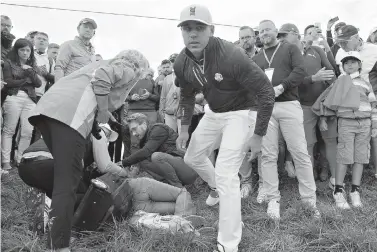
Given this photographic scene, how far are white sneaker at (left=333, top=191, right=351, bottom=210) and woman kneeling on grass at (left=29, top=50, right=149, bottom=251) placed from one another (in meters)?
2.92

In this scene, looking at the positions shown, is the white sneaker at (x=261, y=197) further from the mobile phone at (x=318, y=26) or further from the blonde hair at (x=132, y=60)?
the mobile phone at (x=318, y=26)

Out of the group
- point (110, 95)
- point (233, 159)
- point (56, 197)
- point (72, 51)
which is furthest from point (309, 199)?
point (72, 51)

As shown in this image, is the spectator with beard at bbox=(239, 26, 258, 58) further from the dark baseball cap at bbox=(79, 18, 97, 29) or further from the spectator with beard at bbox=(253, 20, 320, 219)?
the dark baseball cap at bbox=(79, 18, 97, 29)

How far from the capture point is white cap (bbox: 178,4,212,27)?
338cm

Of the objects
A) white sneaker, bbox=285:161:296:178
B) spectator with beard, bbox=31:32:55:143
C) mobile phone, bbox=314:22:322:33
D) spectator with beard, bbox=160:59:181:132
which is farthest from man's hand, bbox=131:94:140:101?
mobile phone, bbox=314:22:322:33

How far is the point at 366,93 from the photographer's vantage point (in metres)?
5.33

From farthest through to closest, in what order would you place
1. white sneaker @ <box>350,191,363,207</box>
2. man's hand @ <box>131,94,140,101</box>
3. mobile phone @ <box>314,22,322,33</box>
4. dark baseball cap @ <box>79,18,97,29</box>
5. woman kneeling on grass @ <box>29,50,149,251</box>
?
man's hand @ <box>131,94,140,101</box>
mobile phone @ <box>314,22,322,33</box>
dark baseball cap @ <box>79,18,97,29</box>
white sneaker @ <box>350,191,363,207</box>
woman kneeling on grass @ <box>29,50,149,251</box>

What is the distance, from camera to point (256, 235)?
378 cm

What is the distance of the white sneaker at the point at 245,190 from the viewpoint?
206 inches

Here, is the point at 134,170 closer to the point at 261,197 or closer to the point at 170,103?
the point at 170,103

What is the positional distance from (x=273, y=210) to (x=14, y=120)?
12.4 feet

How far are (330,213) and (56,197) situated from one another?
273cm

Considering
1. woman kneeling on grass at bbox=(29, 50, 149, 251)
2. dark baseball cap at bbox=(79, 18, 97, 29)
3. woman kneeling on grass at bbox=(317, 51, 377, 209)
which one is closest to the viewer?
woman kneeling on grass at bbox=(29, 50, 149, 251)

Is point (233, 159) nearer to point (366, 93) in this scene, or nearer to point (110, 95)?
point (110, 95)
